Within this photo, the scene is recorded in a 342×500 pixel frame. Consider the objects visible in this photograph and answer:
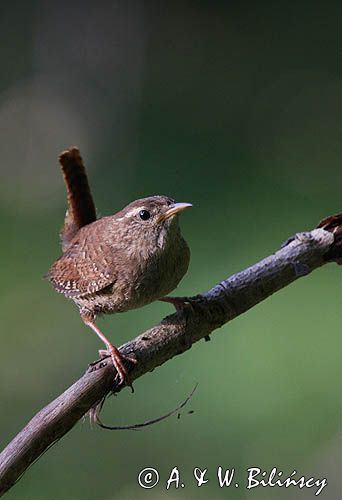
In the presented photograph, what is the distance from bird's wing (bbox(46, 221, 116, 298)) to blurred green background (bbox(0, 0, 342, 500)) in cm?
60

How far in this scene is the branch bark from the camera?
48.8 inches

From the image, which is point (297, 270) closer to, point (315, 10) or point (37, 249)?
point (37, 249)

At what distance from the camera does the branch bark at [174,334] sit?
1.24m

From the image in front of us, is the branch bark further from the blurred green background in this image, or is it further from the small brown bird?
the blurred green background

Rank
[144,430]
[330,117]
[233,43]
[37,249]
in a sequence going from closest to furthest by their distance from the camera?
[144,430] < [37,249] < [330,117] < [233,43]

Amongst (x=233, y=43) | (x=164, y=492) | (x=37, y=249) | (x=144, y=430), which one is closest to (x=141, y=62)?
(x=233, y=43)

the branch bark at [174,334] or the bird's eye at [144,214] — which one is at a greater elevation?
the bird's eye at [144,214]

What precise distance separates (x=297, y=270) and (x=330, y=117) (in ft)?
7.60

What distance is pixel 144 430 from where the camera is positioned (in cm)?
248

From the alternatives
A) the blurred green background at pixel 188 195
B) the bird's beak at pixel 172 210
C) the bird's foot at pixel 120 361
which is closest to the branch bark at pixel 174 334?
the bird's foot at pixel 120 361

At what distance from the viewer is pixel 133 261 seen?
172 centimetres

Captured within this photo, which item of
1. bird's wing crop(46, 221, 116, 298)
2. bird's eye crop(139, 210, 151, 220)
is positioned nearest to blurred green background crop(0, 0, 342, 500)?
bird's wing crop(46, 221, 116, 298)

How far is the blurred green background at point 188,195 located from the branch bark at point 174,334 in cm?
69

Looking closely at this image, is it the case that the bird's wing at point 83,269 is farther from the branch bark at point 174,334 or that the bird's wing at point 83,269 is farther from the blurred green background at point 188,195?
the blurred green background at point 188,195
